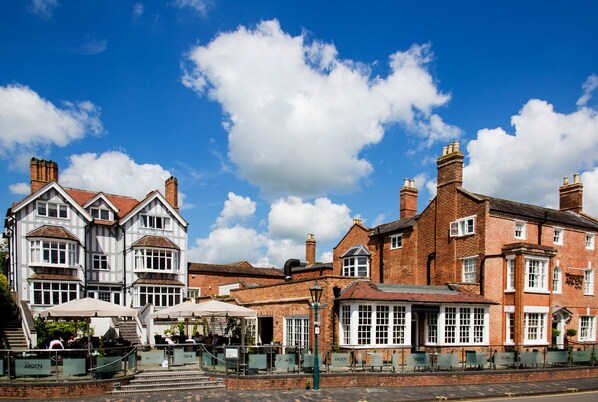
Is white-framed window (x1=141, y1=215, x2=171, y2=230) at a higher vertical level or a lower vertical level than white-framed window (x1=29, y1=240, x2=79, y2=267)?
higher

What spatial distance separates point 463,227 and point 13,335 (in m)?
26.3

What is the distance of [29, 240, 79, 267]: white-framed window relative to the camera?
33531 millimetres

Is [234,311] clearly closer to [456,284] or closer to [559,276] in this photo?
[456,284]

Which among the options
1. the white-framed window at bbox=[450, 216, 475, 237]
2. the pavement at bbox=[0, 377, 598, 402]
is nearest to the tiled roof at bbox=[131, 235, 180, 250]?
the white-framed window at bbox=[450, 216, 475, 237]

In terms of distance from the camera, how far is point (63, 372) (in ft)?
54.3

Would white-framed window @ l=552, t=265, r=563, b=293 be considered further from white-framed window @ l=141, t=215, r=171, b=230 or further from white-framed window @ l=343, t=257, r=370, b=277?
white-framed window @ l=141, t=215, r=171, b=230

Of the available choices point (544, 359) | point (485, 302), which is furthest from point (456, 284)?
point (544, 359)

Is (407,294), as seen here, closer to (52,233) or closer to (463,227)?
(463,227)

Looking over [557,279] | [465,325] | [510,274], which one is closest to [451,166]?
[510,274]

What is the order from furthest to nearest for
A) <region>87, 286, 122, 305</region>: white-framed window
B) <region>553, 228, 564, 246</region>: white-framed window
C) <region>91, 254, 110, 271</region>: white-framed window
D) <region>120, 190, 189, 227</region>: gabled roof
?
<region>120, 190, 189, 227</region>: gabled roof
<region>91, 254, 110, 271</region>: white-framed window
<region>87, 286, 122, 305</region>: white-framed window
<region>553, 228, 564, 246</region>: white-framed window

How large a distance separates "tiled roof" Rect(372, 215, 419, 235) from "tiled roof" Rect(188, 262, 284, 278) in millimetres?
14646

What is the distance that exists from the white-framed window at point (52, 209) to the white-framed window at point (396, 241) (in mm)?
22445

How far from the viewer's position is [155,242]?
3822 centimetres

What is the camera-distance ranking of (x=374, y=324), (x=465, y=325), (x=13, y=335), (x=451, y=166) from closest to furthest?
1. (x=374, y=324)
2. (x=465, y=325)
3. (x=13, y=335)
4. (x=451, y=166)
